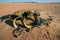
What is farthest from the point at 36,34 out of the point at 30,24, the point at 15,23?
the point at 15,23

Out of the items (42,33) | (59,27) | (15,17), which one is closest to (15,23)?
(15,17)

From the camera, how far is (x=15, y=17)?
25.7ft

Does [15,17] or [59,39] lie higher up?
[15,17]

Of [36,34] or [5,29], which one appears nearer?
[36,34]

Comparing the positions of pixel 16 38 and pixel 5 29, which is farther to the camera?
pixel 5 29

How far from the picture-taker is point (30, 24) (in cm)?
742

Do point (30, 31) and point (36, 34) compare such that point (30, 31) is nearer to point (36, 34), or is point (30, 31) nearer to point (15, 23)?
point (36, 34)

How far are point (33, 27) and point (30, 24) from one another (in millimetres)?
276

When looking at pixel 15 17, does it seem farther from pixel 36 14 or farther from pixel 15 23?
pixel 36 14

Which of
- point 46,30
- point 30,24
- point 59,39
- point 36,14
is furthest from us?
point 36,14

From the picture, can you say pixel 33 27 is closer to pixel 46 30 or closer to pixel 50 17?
pixel 46 30

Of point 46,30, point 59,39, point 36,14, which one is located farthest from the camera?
point 36,14

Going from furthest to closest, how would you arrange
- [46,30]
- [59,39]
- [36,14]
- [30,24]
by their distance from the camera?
[36,14] → [30,24] → [46,30] → [59,39]

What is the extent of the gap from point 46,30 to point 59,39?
701 millimetres
